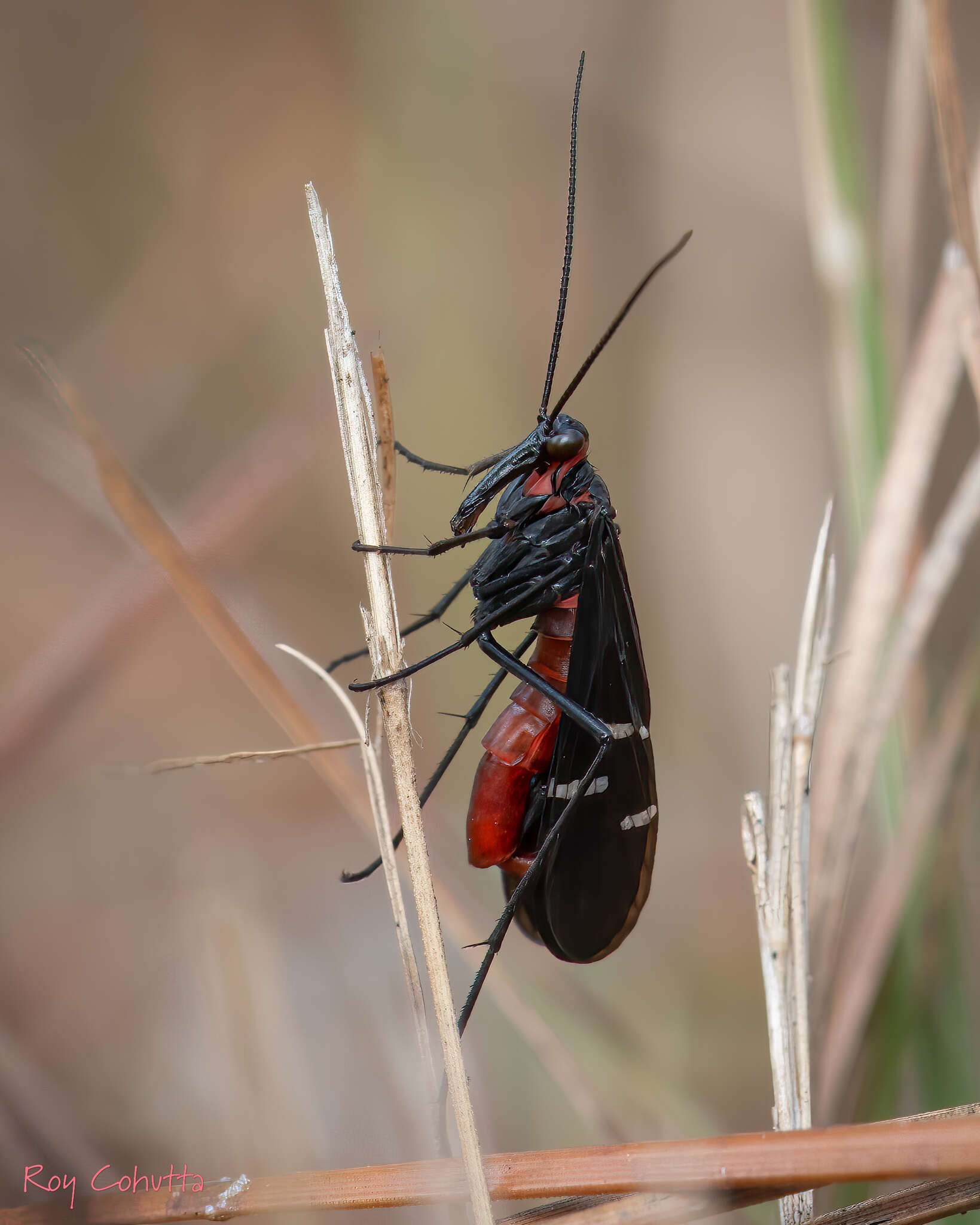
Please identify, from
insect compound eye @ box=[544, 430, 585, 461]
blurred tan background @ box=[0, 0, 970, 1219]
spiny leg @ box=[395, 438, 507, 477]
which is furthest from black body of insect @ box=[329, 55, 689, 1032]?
blurred tan background @ box=[0, 0, 970, 1219]

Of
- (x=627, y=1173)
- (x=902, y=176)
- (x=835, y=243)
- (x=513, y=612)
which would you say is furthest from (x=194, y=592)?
(x=902, y=176)

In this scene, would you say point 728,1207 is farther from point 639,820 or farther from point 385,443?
point 385,443

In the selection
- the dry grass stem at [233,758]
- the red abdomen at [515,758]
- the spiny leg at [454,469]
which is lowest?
the red abdomen at [515,758]

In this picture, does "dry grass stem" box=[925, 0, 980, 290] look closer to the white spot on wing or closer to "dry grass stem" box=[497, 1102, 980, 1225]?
the white spot on wing

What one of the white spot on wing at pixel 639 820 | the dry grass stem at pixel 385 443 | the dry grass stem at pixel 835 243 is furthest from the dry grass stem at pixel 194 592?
the dry grass stem at pixel 835 243

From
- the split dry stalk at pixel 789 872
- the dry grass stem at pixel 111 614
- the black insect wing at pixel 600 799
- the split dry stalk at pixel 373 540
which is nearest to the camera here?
the split dry stalk at pixel 373 540

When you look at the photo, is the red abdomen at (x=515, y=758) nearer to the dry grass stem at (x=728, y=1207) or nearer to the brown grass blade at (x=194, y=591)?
the brown grass blade at (x=194, y=591)
